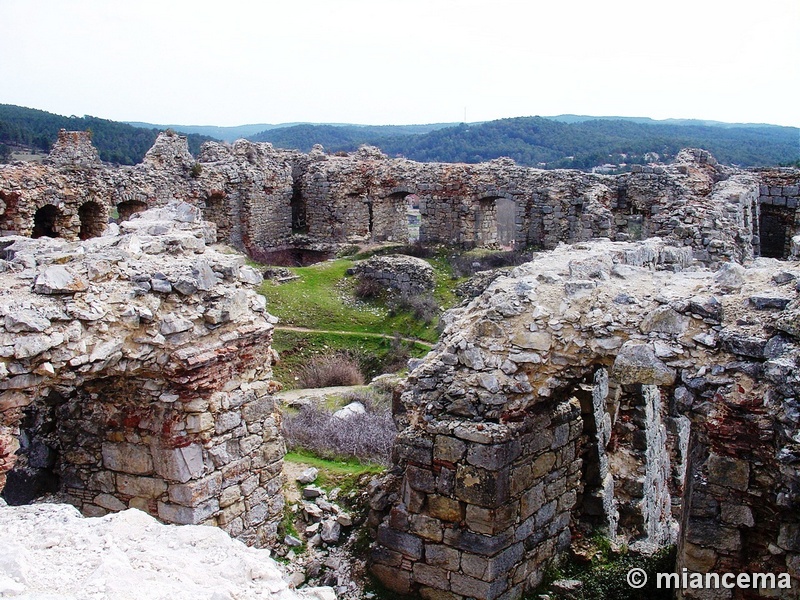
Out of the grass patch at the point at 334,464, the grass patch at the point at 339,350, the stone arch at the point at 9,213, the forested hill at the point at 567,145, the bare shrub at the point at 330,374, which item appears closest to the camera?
the grass patch at the point at 334,464

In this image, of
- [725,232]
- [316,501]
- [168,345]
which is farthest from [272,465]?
[725,232]

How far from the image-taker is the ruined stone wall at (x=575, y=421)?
19.4ft

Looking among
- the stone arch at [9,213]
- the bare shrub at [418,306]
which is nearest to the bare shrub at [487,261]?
the bare shrub at [418,306]

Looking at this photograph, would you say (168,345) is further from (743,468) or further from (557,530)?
(743,468)

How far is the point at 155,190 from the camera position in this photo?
23734 millimetres

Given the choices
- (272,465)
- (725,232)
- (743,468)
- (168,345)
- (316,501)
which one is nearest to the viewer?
(743,468)

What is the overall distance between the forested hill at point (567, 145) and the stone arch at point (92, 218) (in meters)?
31.4

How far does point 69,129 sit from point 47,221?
2264cm

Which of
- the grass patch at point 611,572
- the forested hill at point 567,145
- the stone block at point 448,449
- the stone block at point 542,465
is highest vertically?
the forested hill at point 567,145

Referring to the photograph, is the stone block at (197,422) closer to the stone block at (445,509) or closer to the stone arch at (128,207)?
the stone block at (445,509)

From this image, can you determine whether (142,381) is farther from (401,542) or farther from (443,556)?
(443,556)

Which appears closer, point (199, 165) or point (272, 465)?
point (272, 465)

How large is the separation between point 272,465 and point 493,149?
52.8 meters

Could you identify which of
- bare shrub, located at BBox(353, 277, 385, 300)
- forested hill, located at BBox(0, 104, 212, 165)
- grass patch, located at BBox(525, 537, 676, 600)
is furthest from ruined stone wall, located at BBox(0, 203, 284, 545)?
forested hill, located at BBox(0, 104, 212, 165)
